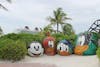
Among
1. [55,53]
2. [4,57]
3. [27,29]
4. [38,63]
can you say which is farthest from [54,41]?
[27,29]

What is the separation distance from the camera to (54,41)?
14875mm

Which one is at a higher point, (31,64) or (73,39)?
(73,39)

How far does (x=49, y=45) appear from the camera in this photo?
48.3 ft

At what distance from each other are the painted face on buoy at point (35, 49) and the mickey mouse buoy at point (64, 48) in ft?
3.10

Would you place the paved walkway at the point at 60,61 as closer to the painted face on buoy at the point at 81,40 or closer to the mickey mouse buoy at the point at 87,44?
the mickey mouse buoy at the point at 87,44

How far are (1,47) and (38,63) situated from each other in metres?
1.83

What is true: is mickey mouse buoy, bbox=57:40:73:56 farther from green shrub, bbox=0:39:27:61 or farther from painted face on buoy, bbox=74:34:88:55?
green shrub, bbox=0:39:27:61

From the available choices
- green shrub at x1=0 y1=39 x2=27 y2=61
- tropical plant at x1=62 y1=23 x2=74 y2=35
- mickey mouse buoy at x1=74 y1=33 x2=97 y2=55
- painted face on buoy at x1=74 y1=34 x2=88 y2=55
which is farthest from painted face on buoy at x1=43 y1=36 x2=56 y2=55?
tropical plant at x1=62 y1=23 x2=74 y2=35

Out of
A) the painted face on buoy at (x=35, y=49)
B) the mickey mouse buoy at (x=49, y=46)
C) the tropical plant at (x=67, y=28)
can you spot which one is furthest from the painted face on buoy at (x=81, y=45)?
the tropical plant at (x=67, y=28)

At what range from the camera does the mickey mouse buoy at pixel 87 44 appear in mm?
14203

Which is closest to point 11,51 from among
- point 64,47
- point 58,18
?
point 64,47

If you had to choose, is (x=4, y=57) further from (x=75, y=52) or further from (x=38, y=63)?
(x=75, y=52)

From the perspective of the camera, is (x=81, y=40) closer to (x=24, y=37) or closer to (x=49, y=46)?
(x=49, y=46)

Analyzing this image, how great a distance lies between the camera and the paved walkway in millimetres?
13188
